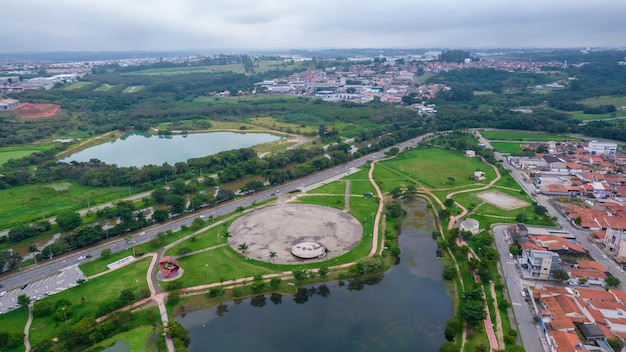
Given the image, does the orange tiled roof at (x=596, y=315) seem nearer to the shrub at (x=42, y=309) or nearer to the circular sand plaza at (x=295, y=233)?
the circular sand plaza at (x=295, y=233)

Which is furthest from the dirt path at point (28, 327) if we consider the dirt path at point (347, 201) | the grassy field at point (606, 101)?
the grassy field at point (606, 101)

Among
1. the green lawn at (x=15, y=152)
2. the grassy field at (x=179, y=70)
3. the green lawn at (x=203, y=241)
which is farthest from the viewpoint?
the grassy field at (x=179, y=70)

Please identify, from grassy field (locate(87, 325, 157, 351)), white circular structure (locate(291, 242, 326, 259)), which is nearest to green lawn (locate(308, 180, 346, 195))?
white circular structure (locate(291, 242, 326, 259))

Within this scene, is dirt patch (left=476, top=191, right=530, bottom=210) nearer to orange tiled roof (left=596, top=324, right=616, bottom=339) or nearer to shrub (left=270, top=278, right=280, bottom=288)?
orange tiled roof (left=596, top=324, right=616, bottom=339)

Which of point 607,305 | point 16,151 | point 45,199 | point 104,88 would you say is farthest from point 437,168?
point 104,88

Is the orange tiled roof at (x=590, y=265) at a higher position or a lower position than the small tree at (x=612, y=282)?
higher

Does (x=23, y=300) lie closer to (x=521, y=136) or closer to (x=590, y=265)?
(x=590, y=265)
